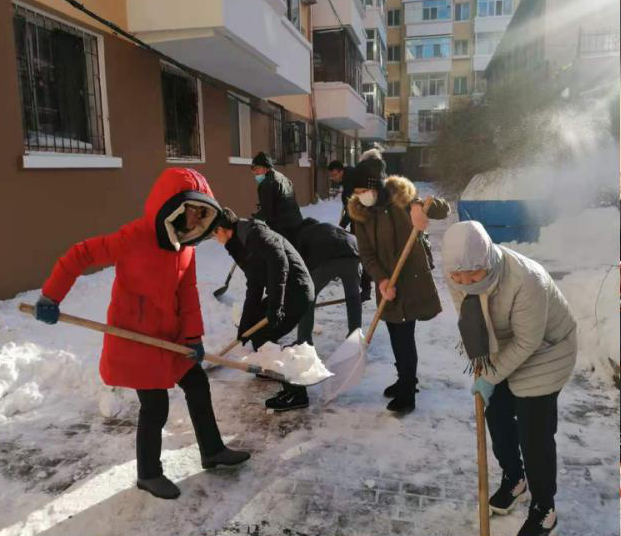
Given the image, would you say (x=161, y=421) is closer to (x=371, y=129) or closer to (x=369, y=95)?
(x=371, y=129)

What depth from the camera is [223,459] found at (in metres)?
3.02

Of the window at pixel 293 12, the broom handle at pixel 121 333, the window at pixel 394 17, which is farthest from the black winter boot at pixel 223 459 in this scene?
the window at pixel 394 17

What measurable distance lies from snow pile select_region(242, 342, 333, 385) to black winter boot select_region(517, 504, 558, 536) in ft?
5.26

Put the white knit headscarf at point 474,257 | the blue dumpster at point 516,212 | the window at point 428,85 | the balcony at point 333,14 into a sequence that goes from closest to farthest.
→ the white knit headscarf at point 474,257
the blue dumpster at point 516,212
the balcony at point 333,14
the window at point 428,85

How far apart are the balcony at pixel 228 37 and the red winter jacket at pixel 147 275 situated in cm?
528

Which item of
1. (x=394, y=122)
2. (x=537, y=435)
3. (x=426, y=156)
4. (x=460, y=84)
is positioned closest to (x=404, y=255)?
(x=537, y=435)

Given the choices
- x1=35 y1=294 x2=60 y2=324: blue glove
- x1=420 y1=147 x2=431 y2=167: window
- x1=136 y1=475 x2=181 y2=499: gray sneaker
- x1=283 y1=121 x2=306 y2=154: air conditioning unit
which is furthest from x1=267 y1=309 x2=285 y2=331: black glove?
x1=420 y1=147 x2=431 y2=167: window

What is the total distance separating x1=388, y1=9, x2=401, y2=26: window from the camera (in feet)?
130

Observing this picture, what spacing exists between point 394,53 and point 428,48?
2435mm

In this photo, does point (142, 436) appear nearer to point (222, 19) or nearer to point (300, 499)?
point (300, 499)

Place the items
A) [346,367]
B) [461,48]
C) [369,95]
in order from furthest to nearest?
[461,48] → [369,95] → [346,367]

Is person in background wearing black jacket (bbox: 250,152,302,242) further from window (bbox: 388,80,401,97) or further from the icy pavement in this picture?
window (bbox: 388,80,401,97)

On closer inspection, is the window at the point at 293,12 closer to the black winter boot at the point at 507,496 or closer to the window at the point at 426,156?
the window at the point at 426,156

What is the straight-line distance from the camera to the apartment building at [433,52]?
38.6 meters
